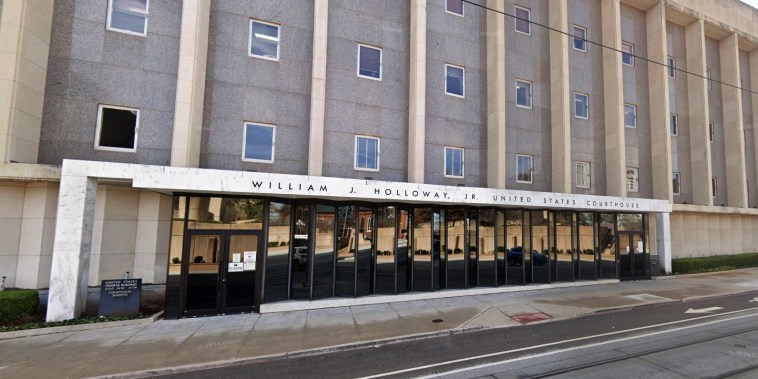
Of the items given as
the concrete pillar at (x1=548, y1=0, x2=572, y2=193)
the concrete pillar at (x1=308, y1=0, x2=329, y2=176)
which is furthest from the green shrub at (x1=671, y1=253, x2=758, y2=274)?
the concrete pillar at (x1=308, y1=0, x2=329, y2=176)

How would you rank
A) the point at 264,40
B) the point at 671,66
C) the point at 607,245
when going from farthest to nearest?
the point at 671,66
the point at 607,245
the point at 264,40

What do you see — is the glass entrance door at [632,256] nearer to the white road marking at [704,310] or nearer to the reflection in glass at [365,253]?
the white road marking at [704,310]

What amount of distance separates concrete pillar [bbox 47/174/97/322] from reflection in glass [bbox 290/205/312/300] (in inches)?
215

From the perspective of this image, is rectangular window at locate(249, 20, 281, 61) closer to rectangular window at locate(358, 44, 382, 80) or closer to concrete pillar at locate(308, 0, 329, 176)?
concrete pillar at locate(308, 0, 329, 176)

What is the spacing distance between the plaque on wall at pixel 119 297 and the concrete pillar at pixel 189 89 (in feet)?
11.8

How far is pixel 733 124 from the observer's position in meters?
22.2

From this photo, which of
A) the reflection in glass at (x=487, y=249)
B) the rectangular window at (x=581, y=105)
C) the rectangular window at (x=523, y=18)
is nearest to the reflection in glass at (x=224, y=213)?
the reflection in glass at (x=487, y=249)

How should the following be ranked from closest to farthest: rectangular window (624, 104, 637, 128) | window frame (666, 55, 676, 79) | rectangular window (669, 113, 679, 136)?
rectangular window (624, 104, 637, 128) → rectangular window (669, 113, 679, 136) → window frame (666, 55, 676, 79)

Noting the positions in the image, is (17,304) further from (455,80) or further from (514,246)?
(455,80)

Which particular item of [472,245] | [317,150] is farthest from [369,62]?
[472,245]

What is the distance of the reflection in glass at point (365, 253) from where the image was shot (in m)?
11.7

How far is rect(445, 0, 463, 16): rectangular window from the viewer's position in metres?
15.1

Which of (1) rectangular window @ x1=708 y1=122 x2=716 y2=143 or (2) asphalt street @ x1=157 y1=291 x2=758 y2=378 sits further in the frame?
(1) rectangular window @ x1=708 y1=122 x2=716 y2=143

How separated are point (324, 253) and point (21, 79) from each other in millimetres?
9852
